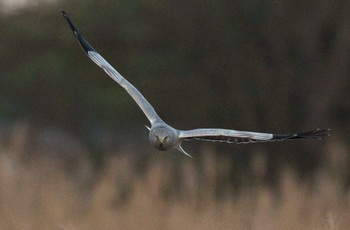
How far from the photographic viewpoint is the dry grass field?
778 cm

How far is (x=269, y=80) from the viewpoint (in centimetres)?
1408

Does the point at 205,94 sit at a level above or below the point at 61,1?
below

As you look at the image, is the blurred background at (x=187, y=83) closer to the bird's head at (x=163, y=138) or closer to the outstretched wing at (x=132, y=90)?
the outstretched wing at (x=132, y=90)

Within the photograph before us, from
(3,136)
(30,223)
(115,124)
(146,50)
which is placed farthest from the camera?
(115,124)

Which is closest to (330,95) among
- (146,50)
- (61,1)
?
(146,50)

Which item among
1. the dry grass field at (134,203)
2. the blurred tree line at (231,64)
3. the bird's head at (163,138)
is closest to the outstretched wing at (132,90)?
the bird's head at (163,138)

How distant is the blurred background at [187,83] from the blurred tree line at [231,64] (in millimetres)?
15

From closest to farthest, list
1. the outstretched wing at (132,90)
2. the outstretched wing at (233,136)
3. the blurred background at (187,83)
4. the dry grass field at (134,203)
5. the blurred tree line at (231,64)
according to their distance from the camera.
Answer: the outstretched wing at (233,136) < the outstretched wing at (132,90) < the dry grass field at (134,203) < the blurred background at (187,83) < the blurred tree line at (231,64)

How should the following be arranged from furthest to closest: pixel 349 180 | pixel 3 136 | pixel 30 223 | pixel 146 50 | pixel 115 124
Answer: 1. pixel 115 124
2. pixel 146 50
3. pixel 349 180
4. pixel 3 136
5. pixel 30 223

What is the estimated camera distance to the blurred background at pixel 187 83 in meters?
12.9

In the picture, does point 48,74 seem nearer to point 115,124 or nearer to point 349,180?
point 115,124

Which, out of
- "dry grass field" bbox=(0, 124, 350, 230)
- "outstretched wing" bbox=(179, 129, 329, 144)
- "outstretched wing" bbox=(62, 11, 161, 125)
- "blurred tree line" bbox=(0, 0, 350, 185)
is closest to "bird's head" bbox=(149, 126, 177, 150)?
"outstretched wing" bbox=(179, 129, 329, 144)

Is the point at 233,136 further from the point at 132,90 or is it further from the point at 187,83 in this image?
the point at 187,83

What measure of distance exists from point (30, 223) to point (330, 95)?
6774 millimetres
